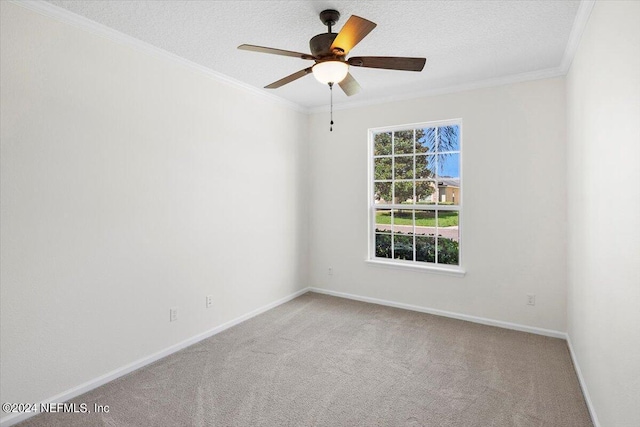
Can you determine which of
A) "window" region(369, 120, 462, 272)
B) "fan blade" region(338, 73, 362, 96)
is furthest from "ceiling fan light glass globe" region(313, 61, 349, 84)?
"window" region(369, 120, 462, 272)

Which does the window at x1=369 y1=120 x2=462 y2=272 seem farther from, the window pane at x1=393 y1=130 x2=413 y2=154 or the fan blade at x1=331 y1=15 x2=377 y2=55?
the fan blade at x1=331 y1=15 x2=377 y2=55

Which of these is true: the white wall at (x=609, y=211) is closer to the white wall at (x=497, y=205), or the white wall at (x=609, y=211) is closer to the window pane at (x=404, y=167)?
the white wall at (x=497, y=205)

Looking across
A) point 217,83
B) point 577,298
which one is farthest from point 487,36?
point 217,83

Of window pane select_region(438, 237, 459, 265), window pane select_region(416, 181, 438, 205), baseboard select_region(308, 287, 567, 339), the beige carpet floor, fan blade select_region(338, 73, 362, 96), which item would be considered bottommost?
the beige carpet floor

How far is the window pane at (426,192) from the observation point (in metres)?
4.14

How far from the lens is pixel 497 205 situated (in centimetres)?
368

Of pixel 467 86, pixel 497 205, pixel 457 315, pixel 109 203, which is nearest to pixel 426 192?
pixel 497 205

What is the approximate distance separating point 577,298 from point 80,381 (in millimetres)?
3862

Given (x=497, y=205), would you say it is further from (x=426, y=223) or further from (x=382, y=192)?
(x=382, y=192)

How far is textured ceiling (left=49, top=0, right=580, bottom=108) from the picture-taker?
2.26 meters

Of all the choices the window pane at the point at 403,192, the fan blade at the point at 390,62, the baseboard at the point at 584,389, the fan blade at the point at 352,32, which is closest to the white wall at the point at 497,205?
the window pane at the point at 403,192

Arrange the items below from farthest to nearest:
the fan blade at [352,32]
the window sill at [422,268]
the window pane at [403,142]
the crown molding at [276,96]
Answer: the window pane at [403,142] < the window sill at [422,268] < the crown molding at [276,96] < the fan blade at [352,32]

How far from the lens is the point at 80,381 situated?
2457 mm

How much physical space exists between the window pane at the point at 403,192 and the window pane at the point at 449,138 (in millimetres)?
579
